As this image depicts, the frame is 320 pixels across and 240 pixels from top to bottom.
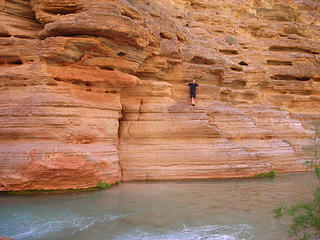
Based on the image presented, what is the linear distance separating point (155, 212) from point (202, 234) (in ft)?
5.64

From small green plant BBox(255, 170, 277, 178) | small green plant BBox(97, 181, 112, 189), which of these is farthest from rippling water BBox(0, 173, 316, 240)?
small green plant BBox(255, 170, 277, 178)

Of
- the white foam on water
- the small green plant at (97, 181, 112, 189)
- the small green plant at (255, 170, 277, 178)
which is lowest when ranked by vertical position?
the white foam on water

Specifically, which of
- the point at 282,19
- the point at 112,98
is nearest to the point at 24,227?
the point at 112,98

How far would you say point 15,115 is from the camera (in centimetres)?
908

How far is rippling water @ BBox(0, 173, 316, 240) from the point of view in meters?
5.95

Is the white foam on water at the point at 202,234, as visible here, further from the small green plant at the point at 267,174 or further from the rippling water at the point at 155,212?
the small green plant at the point at 267,174

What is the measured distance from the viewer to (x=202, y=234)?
19.3ft

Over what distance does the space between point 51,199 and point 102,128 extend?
9.66ft

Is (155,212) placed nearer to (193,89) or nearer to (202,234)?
(202,234)

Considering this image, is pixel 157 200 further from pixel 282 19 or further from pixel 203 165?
pixel 282 19

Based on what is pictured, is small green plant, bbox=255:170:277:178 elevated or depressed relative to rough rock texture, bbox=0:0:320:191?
depressed

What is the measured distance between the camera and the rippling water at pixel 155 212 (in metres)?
5.95

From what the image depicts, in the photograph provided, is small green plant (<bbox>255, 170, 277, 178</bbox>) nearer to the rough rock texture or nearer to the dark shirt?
the rough rock texture

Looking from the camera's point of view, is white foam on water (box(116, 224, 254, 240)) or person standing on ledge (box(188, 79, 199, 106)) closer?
white foam on water (box(116, 224, 254, 240))
